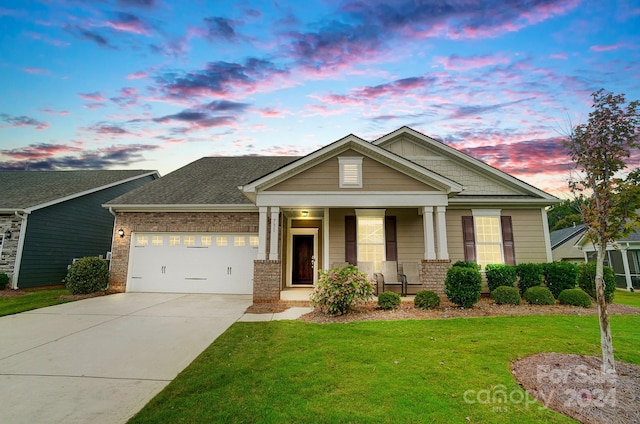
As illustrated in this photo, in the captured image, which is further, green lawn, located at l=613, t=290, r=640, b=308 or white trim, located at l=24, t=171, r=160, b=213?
white trim, located at l=24, t=171, r=160, b=213

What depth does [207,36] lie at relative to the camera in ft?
33.1

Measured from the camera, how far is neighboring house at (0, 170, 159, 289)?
11.6 metres

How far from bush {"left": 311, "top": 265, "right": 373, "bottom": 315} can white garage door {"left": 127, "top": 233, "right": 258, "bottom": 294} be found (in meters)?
4.63

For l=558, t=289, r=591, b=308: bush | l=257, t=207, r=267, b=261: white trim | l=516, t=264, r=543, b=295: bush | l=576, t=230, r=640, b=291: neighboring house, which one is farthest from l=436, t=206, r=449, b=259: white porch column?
l=576, t=230, r=640, b=291: neighboring house

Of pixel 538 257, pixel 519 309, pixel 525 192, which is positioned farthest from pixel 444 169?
pixel 519 309

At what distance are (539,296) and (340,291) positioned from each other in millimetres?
5695

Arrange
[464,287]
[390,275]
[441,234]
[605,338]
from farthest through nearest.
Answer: [390,275]
[441,234]
[464,287]
[605,338]

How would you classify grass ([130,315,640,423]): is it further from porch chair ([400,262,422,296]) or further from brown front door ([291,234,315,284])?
brown front door ([291,234,315,284])

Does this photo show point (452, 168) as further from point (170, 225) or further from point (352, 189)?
point (170, 225)

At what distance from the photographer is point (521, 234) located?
1057cm

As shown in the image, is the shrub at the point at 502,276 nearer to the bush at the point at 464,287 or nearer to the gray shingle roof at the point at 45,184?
the bush at the point at 464,287

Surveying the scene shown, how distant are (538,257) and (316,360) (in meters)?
10.2

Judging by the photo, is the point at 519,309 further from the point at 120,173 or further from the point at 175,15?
the point at 120,173

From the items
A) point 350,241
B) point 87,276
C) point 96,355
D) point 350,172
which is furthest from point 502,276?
point 87,276
